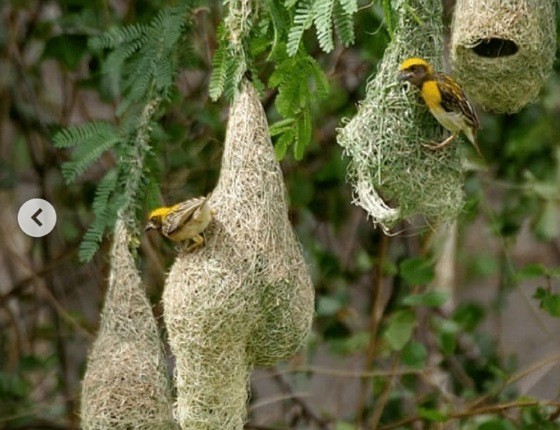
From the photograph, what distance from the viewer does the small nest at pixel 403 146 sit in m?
2.94

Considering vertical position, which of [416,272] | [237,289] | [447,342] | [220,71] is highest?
[220,71]

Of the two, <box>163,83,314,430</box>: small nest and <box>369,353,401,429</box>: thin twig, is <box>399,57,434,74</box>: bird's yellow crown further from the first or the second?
<box>369,353,401,429</box>: thin twig

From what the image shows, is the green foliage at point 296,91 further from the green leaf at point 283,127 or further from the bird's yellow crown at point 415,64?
the bird's yellow crown at point 415,64

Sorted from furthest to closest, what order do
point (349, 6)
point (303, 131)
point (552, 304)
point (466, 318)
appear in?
point (466, 318)
point (552, 304)
point (303, 131)
point (349, 6)

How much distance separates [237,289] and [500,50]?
1093 millimetres

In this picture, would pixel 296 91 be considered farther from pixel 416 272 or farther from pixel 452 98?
pixel 416 272

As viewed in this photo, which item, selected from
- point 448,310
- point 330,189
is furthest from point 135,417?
point 448,310

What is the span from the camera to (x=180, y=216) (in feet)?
9.15

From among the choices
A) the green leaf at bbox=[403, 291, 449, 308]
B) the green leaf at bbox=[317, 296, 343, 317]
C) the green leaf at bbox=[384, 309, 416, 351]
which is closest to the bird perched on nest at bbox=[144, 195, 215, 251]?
the green leaf at bbox=[403, 291, 449, 308]

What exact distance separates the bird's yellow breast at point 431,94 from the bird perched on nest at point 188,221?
57cm

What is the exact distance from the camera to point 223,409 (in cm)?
289

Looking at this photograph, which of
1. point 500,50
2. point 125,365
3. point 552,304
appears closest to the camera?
point 125,365

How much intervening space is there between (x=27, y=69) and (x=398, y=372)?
7.44 ft

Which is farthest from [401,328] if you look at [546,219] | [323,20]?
[323,20]
